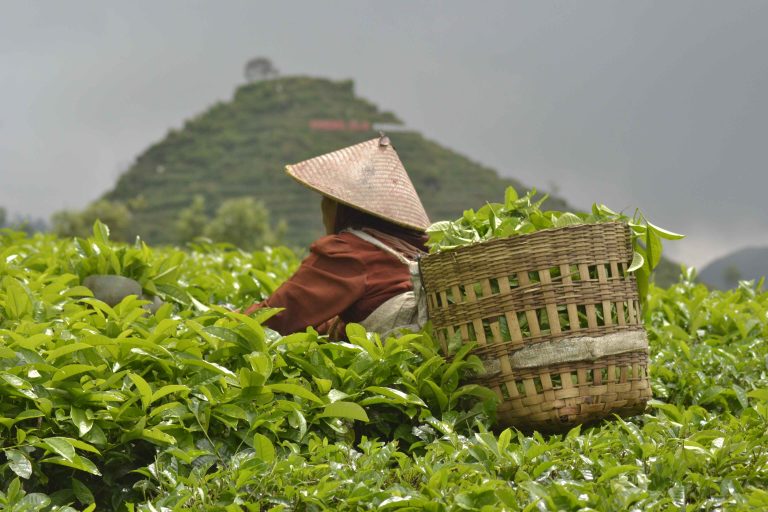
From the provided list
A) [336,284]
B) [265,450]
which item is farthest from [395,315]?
[265,450]

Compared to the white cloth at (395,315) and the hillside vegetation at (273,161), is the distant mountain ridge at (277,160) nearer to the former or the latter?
the hillside vegetation at (273,161)

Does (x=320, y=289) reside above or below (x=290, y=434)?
above

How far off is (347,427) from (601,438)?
0.90 metres

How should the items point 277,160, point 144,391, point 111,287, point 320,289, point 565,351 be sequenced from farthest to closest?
1. point 277,160
2. point 111,287
3. point 320,289
4. point 565,351
5. point 144,391

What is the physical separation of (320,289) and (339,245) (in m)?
0.21

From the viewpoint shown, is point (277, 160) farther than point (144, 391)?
Yes

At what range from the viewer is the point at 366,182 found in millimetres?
4293

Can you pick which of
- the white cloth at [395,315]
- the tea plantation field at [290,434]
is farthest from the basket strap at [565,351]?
the white cloth at [395,315]

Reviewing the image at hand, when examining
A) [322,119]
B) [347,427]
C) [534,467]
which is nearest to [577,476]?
[534,467]

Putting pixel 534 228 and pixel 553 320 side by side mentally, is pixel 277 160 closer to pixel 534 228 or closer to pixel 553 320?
pixel 534 228

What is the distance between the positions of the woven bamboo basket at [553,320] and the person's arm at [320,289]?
53 cm

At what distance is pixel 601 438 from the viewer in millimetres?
3385

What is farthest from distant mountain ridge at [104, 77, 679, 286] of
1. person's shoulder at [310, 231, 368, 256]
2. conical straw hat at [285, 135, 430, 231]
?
person's shoulder at [310, 231, 368, 256]

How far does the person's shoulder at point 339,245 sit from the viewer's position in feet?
13.4
